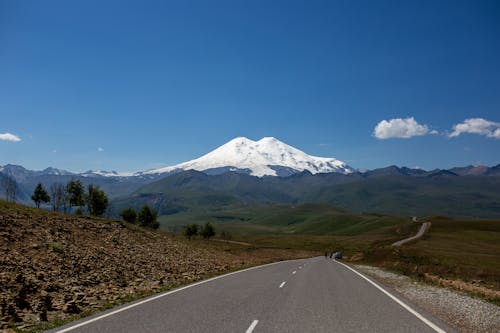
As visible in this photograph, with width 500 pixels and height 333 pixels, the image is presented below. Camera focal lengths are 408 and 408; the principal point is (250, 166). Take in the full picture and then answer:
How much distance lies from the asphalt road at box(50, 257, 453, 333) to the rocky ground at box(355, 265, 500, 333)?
78cm

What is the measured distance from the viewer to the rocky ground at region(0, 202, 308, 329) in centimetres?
1434

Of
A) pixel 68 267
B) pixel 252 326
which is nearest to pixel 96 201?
pixel 68 267

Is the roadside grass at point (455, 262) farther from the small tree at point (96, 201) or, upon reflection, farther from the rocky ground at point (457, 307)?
the small tree at point (96, 201)

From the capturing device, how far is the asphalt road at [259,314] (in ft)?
37.4

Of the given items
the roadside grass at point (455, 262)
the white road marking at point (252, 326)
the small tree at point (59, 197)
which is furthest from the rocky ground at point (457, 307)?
the small tree at point (59, 197)

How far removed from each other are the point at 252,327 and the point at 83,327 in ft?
15.1

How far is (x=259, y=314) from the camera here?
13430mm

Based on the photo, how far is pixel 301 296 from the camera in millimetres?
18125

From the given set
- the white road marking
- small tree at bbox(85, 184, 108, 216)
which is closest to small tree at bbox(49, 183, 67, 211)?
small tree at bbox(85, 184, 108, 216)

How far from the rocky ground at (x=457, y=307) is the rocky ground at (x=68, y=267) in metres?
11.9

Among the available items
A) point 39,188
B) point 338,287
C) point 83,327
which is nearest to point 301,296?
point 338,287

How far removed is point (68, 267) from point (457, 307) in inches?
732

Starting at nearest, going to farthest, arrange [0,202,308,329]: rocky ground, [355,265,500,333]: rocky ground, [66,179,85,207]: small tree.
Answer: [355,265,500,333]: rocky ground, [0,202,308,329]: rocky ground, [66,179,85,207]: small tree

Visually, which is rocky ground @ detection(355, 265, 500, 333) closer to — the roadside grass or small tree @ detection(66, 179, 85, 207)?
the roadside grass
